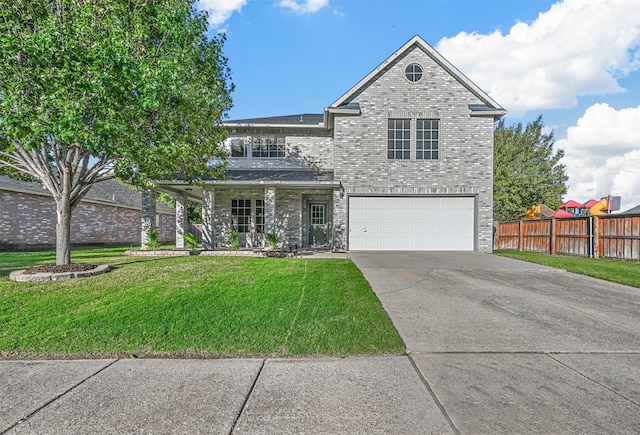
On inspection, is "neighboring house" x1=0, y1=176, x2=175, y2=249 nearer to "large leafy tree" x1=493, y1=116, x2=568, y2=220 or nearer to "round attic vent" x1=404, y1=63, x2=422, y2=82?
"round attic vent" x1=404, y1=63, x2=422, y2=82

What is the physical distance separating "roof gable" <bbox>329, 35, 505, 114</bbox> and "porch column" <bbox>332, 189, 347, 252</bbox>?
12.4 feet

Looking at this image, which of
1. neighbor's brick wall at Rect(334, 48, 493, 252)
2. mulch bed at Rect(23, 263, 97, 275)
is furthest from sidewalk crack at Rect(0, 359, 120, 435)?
→ neighbor's brick wall at Rect(334, 48, 493, 252)

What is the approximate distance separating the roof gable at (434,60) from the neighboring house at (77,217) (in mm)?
13978

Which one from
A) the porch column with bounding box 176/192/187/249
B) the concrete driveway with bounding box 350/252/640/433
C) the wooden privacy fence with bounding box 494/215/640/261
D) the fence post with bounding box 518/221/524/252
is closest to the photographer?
the concrete driveway with bounding box 350/252/640/433

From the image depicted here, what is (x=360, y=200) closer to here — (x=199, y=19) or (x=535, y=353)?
(x=199, y=19)

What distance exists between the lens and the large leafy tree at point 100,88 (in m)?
6.21

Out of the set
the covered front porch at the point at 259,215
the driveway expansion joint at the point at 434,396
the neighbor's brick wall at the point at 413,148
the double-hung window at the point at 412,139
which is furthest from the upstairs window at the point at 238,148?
the driveway expansion joint at the point at 434,396

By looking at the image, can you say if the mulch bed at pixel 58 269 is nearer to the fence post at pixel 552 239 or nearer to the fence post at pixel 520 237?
the fence post at pixel 552 239

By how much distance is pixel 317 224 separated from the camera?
15.2 metres

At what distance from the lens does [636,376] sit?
3219mm

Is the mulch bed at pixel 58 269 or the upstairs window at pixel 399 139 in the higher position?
the upstairs window at pixel 399 139

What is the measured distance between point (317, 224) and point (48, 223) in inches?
495

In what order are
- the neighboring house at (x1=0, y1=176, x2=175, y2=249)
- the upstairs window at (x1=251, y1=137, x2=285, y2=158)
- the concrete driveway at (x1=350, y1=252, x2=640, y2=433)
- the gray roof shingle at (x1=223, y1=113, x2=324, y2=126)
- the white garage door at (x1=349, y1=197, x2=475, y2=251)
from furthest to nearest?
the gray roof shingle at (x1=223, y1=113, x2=324, y2=126) → the upstairs window at (x1=251, y1=137, x2=285, y2=158) → the neighboring house at (x1=0, y1=176, x2=175, y2=249) → the white garage door at (x1=349, y1=197, x2=475, y2=251) → the concrete driveway at (x1=350, y1=252, x2=640, y2=433)

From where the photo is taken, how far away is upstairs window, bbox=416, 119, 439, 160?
44.0ft
